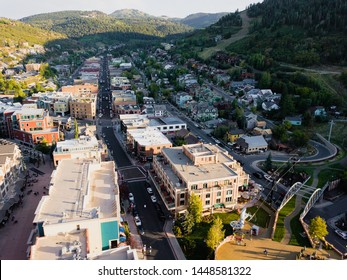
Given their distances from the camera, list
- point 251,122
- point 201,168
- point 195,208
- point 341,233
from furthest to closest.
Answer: point 251,122, point 201,168, point 341,233, point 195,208

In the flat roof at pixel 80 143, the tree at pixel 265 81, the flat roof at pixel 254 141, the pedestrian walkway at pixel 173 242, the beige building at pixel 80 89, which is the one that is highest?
the tree at pixel 265 81

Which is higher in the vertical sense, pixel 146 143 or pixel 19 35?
pixel 19 35

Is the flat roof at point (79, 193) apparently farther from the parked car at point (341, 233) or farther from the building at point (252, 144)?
the building at point (252, 144)

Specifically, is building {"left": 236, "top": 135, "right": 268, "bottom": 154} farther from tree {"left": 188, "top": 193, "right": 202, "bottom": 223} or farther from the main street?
tree {"left": 188, "top": 193, "right": 202, "bottom": 223}

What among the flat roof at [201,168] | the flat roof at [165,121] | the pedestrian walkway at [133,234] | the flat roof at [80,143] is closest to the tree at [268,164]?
the flat roof at [201,168]

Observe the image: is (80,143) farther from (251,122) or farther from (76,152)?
(251,122)

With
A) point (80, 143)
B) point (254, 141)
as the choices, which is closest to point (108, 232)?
point (80, 143)

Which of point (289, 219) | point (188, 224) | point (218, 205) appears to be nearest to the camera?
point (188, 224)
